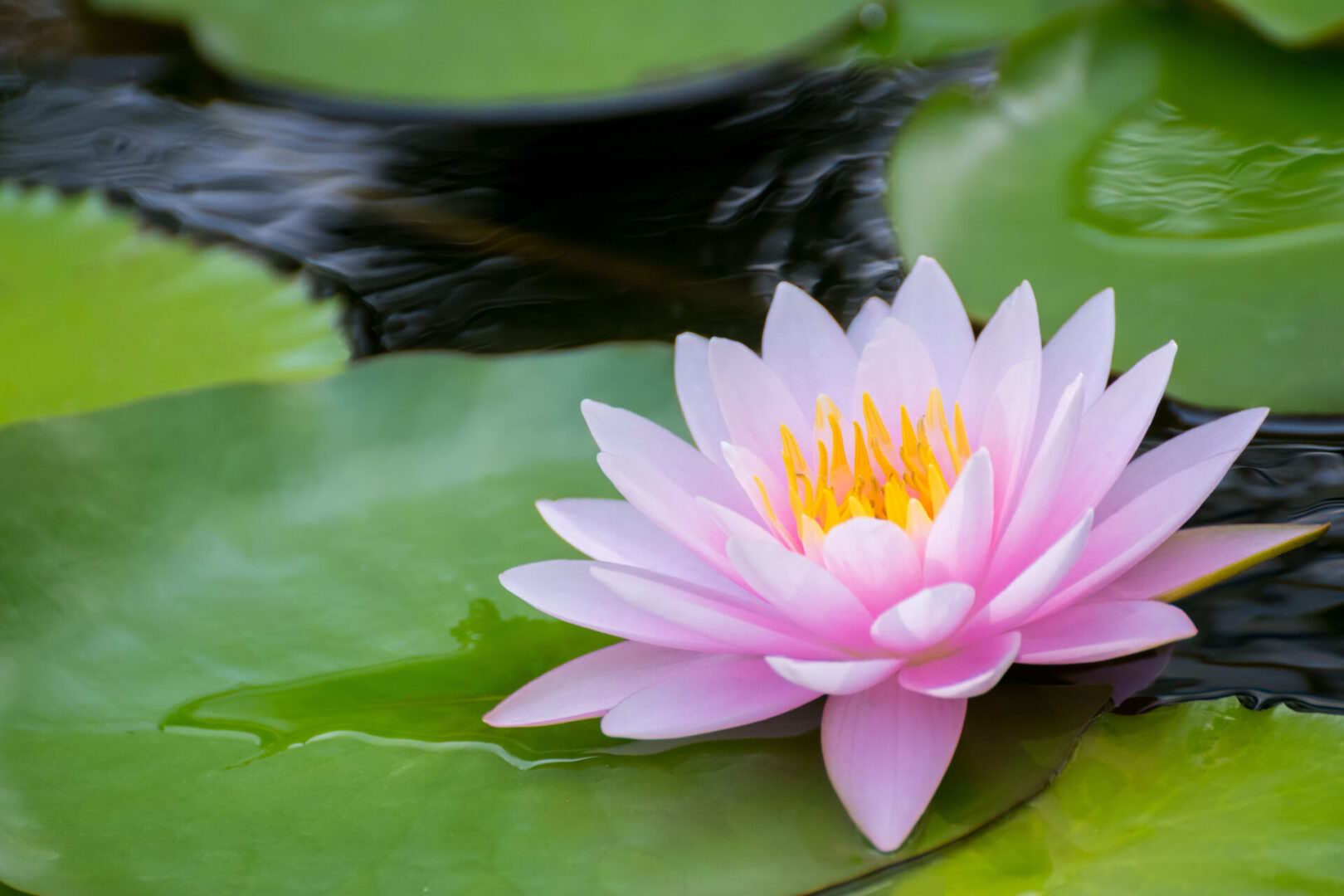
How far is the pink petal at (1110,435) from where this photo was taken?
0.92m

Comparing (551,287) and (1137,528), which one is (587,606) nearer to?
(1137,528)

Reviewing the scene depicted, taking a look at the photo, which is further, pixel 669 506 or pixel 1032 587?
pixel 669 506

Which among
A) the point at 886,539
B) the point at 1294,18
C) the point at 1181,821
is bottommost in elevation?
the point at 1181,821

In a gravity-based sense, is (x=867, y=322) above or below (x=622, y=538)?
above

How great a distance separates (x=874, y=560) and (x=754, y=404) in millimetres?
245

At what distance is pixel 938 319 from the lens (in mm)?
1084

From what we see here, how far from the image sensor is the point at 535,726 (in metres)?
0.97

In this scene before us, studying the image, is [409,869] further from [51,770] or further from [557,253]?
[557,253]

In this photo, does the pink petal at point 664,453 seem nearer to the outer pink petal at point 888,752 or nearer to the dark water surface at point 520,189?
the outer pink petal at point 888,752

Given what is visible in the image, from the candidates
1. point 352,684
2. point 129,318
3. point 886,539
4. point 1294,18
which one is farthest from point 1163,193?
point 129,318

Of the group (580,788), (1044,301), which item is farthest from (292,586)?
(1044,301)

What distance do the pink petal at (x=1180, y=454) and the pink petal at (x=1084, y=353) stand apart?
0.08 metres

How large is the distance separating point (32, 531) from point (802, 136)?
147cm

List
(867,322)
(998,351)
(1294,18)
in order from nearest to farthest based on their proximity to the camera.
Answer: (998,351) → (867,322) → (1294,18)
